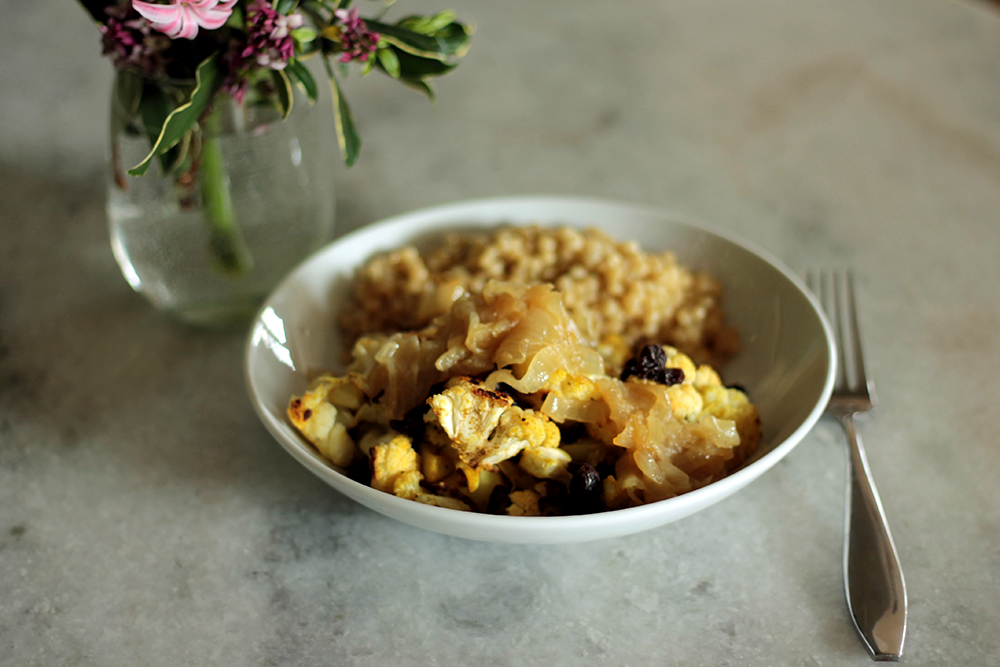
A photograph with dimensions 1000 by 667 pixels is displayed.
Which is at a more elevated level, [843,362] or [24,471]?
[843,362]

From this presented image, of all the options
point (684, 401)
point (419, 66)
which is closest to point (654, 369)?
point (684, 401)

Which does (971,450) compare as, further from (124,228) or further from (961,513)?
(124,228)

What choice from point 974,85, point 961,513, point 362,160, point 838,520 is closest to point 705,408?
point 838,520

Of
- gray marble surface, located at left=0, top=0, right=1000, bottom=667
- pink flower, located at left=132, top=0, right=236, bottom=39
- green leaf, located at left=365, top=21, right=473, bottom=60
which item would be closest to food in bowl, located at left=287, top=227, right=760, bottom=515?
gray marble surface, located at left=0, top=0, right=1000, bottom=667

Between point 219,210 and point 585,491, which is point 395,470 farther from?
point 219,210

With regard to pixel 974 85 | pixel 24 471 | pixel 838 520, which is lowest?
pixel 24 471

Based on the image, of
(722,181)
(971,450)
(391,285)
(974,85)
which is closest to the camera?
(971,450)

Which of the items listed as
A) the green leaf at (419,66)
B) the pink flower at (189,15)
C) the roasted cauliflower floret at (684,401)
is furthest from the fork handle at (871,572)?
the pink flower at (189,15)
